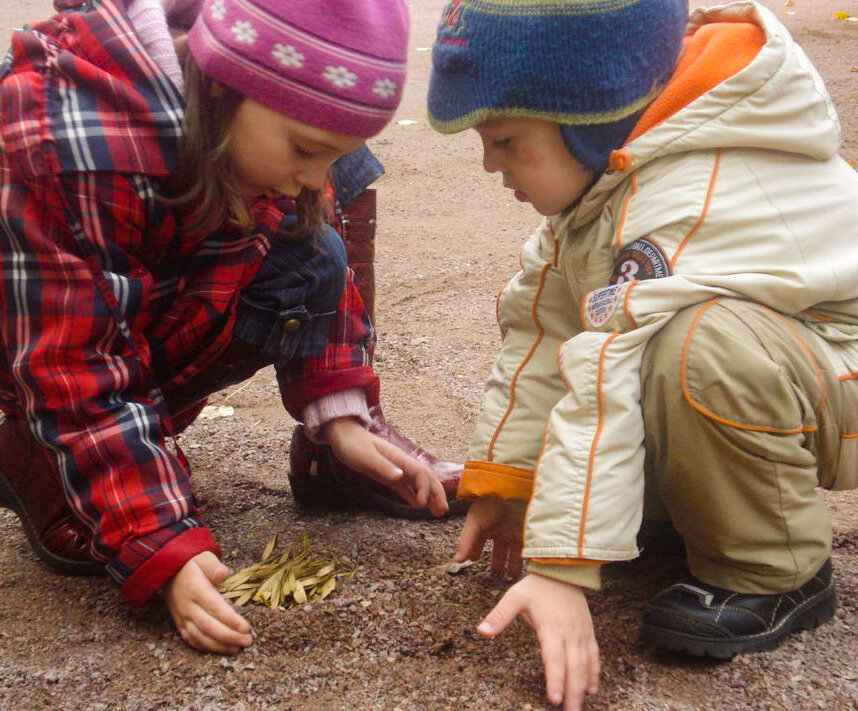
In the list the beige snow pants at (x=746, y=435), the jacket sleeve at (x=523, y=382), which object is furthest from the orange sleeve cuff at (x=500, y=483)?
the beige snow pants at (x=746, y=435)

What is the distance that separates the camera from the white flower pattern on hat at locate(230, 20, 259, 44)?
1.51 metres

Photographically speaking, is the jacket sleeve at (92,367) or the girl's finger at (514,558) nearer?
the jacket sleeve at (92,367)

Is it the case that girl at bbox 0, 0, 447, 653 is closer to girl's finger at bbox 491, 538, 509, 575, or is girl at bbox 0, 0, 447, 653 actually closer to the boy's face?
the boy's face

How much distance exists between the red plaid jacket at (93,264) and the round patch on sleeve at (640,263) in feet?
2.22

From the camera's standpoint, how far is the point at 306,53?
1.51 metres

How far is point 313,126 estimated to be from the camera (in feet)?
5.15

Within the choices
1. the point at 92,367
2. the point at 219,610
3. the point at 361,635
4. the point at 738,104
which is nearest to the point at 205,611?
the point at 219,610

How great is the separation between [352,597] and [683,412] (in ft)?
2.06

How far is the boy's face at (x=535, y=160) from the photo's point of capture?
1618 millimetres

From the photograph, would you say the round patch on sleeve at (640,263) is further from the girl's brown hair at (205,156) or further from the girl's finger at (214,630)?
the girl's finger at (214,630)

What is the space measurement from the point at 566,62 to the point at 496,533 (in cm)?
76

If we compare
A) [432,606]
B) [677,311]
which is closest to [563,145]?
[677,311]

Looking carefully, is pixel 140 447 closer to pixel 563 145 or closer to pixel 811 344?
pixel 563 145

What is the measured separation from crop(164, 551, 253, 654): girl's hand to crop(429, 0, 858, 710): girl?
0.39m
